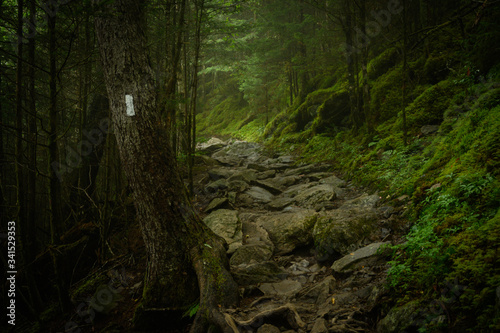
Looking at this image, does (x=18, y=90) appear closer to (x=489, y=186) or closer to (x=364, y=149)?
(x=489, y=186)

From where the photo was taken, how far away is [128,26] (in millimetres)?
3348

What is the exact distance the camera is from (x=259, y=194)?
27.6ft

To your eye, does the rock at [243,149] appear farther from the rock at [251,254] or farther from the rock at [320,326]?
the rock at [320,326]

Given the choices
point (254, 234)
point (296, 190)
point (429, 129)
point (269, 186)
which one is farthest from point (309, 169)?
point (254, 234)

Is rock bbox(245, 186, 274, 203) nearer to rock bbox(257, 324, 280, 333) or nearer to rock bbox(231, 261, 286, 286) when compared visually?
rock bbox(231, 261, 286, 286)

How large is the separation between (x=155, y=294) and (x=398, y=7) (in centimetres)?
1262

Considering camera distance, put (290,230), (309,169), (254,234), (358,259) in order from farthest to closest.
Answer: (309,169) < (254,234) < (290,230) < (358,259)

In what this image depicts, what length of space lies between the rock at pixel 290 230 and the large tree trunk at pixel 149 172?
199 cm

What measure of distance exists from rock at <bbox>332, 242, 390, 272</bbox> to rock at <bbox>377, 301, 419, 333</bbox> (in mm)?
1277

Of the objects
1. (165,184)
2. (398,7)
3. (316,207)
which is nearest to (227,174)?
(316,207)

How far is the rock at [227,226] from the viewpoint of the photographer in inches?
217

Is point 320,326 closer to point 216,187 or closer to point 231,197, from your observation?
point 231,197

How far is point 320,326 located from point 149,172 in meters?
2.71

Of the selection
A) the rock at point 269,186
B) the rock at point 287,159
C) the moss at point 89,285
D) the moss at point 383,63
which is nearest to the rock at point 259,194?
the rock at point 269,186
